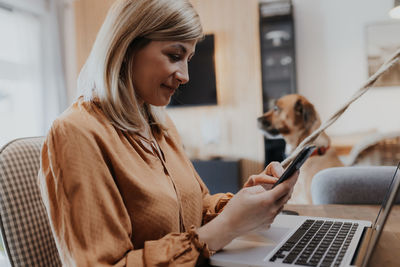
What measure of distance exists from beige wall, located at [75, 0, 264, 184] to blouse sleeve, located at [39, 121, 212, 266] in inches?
113

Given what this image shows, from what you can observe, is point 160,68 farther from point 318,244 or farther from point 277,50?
point 277,50

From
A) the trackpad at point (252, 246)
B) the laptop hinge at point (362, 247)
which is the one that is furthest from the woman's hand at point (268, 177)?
the laptop hinge at point (362, 247)

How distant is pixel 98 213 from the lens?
0.56 metres

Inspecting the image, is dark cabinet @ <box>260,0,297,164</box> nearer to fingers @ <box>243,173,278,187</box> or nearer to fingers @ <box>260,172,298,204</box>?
fingers @ <box>243,173,278,187</box>

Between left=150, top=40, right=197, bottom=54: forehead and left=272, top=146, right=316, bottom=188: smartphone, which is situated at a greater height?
left=150, top=40, right=197, bottom=54: forehead

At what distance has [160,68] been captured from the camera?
73 centimetres

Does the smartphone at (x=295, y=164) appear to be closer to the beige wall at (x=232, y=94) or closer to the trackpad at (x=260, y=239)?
the trackpad at (x=260, y=239)

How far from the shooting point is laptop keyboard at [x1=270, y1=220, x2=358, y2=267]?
523mm

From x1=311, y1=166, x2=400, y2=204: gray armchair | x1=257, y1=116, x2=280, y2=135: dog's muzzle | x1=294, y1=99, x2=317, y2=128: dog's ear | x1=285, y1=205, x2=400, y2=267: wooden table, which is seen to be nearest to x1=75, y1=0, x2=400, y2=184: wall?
x1=257, y1=116, x2=280, y2=135: dog's muzzle

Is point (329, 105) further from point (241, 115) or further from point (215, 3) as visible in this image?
point (215, 3)

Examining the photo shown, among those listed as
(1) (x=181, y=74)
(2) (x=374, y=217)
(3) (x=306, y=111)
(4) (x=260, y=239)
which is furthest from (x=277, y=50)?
(4) (x=260, y=239)

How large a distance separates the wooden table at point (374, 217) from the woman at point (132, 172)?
195 mm

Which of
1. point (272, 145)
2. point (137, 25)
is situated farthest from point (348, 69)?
point (137, 25)

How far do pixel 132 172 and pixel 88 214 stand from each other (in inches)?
4.8
